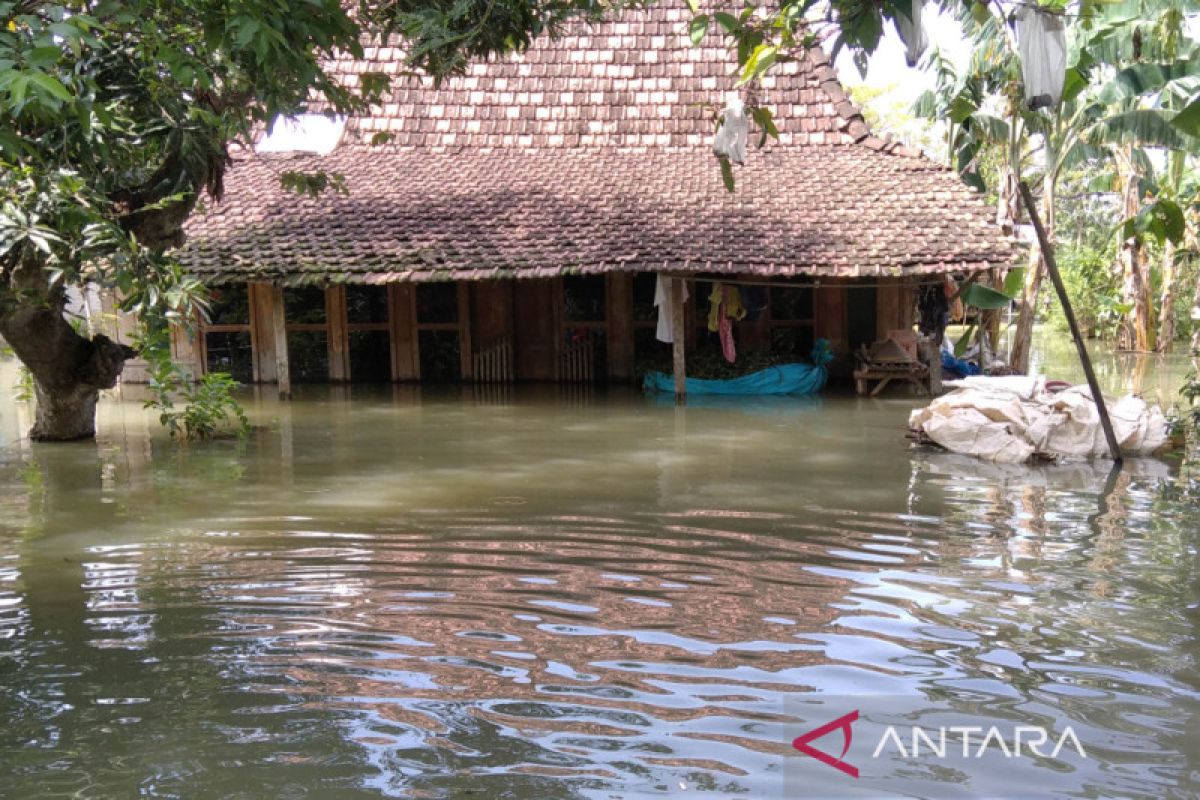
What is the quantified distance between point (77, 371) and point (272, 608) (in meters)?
6.50

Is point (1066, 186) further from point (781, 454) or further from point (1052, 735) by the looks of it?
point (1052, 735)

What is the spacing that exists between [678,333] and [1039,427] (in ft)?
17.3

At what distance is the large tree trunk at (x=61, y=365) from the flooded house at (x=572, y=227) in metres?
2.99

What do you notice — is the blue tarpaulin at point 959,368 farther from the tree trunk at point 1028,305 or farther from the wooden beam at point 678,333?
the wooden beam at point 678,333

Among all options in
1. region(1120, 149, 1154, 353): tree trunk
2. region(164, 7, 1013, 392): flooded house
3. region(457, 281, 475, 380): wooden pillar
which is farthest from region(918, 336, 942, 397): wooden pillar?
region(1120, 149, 1154, 353): tree trunk

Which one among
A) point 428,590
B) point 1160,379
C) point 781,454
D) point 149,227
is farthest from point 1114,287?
point 428,590

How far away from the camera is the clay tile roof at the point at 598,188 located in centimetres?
1306

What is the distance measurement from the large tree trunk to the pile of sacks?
7785 mm

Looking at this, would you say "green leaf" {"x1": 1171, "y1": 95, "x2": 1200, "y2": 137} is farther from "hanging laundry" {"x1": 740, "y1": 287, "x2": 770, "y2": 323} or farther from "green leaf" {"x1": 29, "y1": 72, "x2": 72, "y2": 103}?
"hanging laundry" {"x1": 740, "y1": 287, "x2": 770, "y2": 323}

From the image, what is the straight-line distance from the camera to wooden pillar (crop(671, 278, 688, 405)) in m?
13.5

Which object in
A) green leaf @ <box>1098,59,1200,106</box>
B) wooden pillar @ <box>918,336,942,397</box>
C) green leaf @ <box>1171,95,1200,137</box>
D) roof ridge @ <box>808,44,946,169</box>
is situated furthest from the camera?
roof ridge @ <box>808,44,946,169</box>

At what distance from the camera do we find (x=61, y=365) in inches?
405

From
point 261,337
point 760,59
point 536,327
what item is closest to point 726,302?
point 536,327

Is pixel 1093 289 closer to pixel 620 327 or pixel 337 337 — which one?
pixel 620 327
